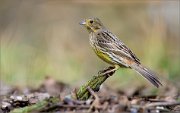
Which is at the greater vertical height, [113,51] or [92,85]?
[113,51]

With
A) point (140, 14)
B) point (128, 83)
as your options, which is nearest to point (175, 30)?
point (140, 14)

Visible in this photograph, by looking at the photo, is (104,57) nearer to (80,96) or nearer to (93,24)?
(93,24)

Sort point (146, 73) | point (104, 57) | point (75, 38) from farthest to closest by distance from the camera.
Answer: point (75, 38), point (104, 57), point (146, 73)

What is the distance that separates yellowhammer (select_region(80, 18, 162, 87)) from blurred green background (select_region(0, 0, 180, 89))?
2026 millimetres

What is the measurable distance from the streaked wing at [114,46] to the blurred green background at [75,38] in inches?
83.5

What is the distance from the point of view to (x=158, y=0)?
1531 cm

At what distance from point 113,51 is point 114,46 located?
63 mm

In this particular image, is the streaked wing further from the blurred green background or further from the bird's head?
the blurred green background

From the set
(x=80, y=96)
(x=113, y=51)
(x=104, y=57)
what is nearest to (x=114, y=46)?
(x=113, y=51)

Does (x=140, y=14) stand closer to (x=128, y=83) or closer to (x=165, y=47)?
(x=165, y=47)

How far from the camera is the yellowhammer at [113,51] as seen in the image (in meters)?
7.09

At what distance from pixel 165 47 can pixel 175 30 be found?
3.71 metres

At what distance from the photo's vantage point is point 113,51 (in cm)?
726

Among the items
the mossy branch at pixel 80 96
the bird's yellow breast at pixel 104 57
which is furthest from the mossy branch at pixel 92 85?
the bird's yellow breast at pixel 104 57
